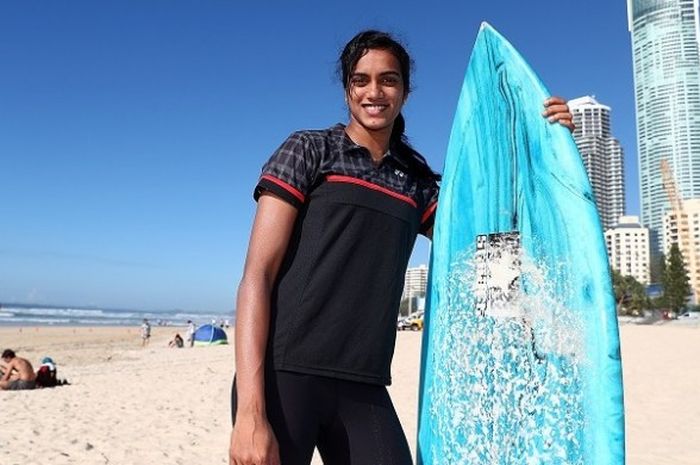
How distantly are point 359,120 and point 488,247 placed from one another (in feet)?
2.42

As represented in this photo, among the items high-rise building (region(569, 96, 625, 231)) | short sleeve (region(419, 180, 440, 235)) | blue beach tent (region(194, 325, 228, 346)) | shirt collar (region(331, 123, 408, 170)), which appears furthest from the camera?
high-rise building (region(569, 96, 625, 231))

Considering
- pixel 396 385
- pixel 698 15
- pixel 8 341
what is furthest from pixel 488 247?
pixel 698 15

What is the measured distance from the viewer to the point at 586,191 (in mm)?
1949

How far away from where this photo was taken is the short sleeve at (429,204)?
1672 millimetres

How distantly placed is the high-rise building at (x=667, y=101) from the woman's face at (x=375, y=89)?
421 feet

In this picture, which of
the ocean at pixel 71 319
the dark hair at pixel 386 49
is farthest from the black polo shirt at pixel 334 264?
the ocean at pixel 71 319

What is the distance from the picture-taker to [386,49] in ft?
4.79

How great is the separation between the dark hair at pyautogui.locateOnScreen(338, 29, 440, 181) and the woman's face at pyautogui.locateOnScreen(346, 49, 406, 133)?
0.01m

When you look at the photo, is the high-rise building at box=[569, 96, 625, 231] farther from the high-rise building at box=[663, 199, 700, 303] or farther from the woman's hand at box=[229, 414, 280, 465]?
the woman's hand at box=[229, 414, 280, 465]

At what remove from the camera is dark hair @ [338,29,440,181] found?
1.46 m

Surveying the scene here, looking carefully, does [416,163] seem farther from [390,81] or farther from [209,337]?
[209,337]

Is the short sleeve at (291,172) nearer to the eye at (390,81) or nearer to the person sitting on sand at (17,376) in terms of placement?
the eye at (390,81)

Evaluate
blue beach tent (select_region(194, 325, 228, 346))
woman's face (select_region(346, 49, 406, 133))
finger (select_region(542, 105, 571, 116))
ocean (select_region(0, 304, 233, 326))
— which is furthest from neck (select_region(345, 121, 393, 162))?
ocean (select_region(0, 304, 233, 326))

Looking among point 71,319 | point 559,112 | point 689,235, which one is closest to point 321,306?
point 559,112
